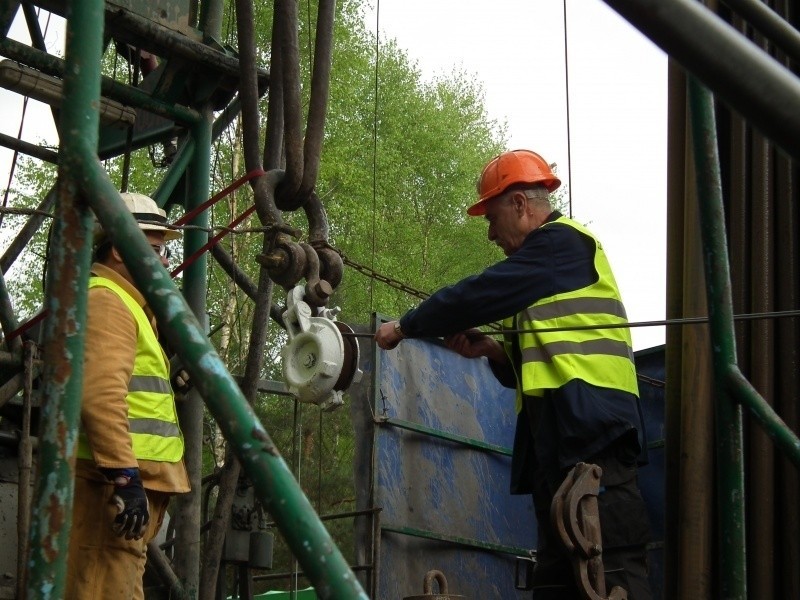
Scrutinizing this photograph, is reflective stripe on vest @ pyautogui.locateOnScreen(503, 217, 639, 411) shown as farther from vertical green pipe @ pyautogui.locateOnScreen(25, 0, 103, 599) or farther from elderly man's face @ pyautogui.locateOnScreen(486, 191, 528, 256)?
vertical green pipe @ pyautogui.locateOnScreen(25, 0, 103, 599)

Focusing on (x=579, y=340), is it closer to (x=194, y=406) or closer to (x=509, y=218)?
(x=509, y=218)

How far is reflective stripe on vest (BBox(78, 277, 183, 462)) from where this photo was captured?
11.4ft

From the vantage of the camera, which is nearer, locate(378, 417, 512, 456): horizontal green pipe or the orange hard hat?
the orange hard hat

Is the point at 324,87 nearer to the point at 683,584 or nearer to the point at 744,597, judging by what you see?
the point at 683,584

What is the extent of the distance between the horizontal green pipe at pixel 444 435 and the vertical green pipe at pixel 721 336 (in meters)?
3.45

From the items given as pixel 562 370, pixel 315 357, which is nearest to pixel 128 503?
pixel 315 357

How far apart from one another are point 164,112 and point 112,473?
6.51 feet

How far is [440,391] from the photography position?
569cm

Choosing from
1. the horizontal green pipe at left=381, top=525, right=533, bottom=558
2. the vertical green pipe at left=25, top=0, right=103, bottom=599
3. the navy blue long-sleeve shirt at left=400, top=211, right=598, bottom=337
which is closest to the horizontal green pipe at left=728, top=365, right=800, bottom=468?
the vertical green pipe at left=25, top=0, right=103, bottom=599

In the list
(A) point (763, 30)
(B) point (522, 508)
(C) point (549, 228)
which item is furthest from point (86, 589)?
(B) point (522, 508)

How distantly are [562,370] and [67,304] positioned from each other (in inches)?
92.5

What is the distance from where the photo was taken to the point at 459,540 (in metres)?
5.50

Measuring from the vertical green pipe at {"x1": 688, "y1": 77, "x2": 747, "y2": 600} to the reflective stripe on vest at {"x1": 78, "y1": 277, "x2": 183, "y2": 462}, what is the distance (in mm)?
2036

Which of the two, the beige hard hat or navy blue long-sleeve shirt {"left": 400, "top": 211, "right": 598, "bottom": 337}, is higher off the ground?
the beige hard hat
